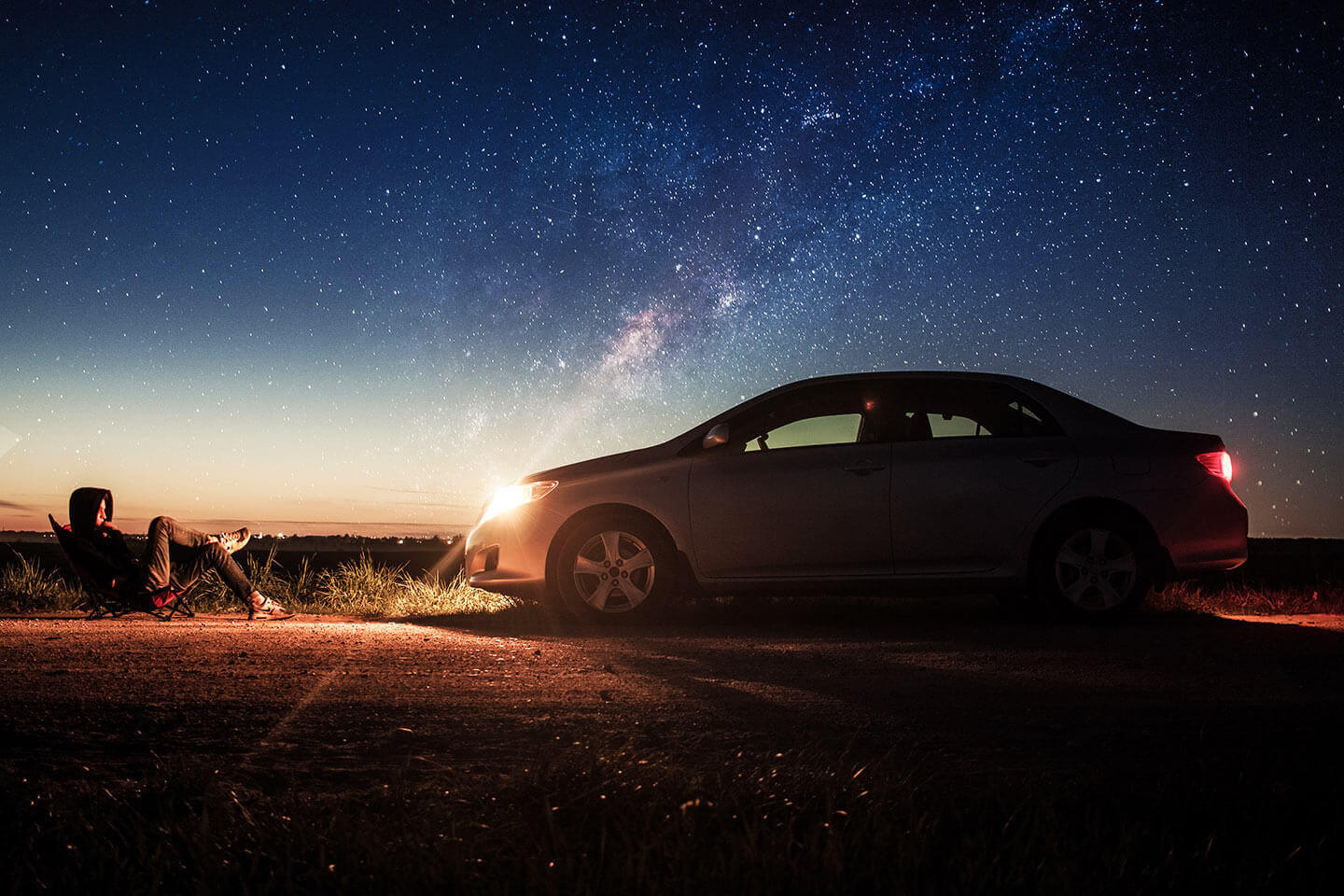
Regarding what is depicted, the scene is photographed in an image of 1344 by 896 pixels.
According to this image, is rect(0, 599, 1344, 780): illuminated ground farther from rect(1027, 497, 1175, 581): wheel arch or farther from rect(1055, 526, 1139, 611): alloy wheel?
rect(1027, 497, 1175, 581): wheel arch

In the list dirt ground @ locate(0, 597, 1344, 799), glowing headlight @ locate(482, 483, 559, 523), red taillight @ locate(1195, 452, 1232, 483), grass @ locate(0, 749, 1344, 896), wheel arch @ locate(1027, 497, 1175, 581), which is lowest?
grass @ locate(0, 749, 1344, 896)

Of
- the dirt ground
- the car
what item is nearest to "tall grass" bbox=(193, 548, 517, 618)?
the car

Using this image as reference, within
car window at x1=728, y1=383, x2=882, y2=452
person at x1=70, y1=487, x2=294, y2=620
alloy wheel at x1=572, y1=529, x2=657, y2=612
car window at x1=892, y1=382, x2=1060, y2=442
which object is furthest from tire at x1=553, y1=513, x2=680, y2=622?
person at x1=70, y1=487, x2=294, y2=620

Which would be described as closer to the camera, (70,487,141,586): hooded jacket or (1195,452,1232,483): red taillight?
(1195,452,1232,483): red taillight

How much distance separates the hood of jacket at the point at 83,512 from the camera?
916 centimetres

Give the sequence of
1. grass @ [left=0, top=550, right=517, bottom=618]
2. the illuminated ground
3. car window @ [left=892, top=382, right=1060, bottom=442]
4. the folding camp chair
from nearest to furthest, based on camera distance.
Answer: the illuminated ground < car window @ [left=892, top=382, right=1060, bottom=442] < the folding camp chair < grass @ [left=0, top=550, right=517, bottom=618]

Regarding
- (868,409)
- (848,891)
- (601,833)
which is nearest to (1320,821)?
(848,891)

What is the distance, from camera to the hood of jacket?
30.0 ft

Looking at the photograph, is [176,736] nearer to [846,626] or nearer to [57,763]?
[57,763]

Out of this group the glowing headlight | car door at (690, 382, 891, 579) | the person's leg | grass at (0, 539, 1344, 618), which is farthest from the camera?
grass at (0, 539, 1344, 618)

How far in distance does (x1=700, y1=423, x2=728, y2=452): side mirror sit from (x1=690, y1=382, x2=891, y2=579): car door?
128mm

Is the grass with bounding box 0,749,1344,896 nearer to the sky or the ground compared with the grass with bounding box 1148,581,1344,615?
nearer to the ground

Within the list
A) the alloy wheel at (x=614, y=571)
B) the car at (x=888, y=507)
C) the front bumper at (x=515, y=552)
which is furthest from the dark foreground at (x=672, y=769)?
the front bumper at (x=515, y=552)

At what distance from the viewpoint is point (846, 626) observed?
7969mm
